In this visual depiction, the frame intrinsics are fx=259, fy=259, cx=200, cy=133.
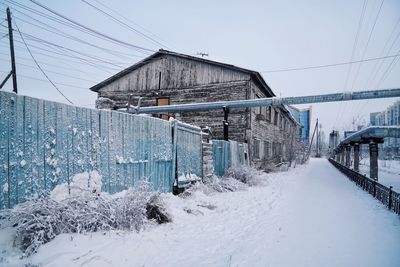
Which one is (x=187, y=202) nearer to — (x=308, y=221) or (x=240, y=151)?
(x=308, y=221)

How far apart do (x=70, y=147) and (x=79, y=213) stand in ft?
4.10

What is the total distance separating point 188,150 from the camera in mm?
9266

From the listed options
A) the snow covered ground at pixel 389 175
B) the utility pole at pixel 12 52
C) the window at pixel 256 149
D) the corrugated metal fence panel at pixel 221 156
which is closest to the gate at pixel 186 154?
the corrugated metal fence panel at pixel 221 156

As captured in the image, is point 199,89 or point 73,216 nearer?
point 73,216

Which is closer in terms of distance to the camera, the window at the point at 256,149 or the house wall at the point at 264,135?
the house wall at the point at 264,135

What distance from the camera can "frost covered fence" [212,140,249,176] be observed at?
39.1 feet

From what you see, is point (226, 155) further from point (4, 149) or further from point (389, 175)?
point (389, 175)

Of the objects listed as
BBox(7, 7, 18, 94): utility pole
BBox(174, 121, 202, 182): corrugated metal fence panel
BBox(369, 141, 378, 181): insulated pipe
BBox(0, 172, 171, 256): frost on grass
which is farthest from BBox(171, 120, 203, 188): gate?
BBox(7, 7, 18, 94): utility pole

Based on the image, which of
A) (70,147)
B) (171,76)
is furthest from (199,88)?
(70,147)

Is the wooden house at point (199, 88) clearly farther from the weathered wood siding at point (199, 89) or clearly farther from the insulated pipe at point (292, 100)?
the insulated pipe at point (292, 100)

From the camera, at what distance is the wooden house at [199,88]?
16.5m

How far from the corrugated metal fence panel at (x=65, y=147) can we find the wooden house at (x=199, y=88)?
9907mm

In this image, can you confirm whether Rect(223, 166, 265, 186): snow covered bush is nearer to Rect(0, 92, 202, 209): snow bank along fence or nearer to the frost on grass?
Rect(0, 92, 202, 209): snow bank along fence

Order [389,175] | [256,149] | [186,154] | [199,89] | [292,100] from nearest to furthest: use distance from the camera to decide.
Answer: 1. [186,154]
2. [292,100]
3. [199,89]
4. [256,149]
5. [389,175]
